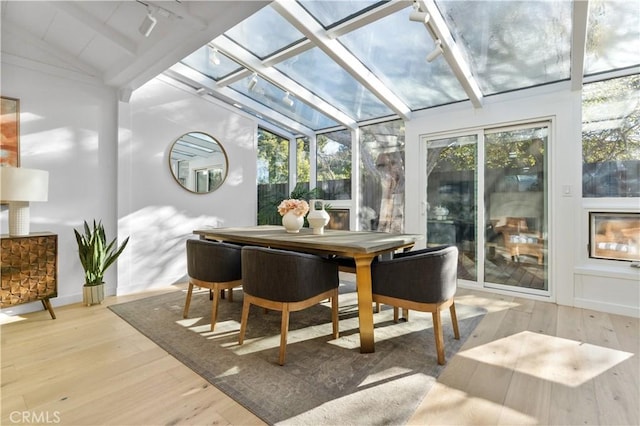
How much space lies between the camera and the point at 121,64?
3.10 meters

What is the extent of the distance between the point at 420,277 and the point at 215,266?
158 centimetres

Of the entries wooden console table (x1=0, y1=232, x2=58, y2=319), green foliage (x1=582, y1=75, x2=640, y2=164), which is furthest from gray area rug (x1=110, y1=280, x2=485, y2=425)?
green foliage (x1=582, y1=75, x2=640, y2=164)

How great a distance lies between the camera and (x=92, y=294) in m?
3.09

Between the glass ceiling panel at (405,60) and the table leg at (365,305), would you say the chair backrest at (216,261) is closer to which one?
the table leg at (365,305)

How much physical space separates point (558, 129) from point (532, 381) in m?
2.66

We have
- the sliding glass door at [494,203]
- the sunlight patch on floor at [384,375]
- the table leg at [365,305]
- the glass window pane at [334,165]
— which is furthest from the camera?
the glass window pane at [334,165]

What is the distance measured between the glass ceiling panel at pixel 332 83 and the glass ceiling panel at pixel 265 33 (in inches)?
10.3

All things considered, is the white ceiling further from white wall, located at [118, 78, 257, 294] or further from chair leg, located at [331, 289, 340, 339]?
chair leg, located at [331, 289, 340, 339]

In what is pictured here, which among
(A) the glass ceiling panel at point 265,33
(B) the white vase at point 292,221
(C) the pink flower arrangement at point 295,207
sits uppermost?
(A) the glass ceiling panel at point 265,33

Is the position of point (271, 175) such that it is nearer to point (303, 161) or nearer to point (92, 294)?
point (303, 161)

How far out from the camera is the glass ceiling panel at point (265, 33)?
2.72 meters

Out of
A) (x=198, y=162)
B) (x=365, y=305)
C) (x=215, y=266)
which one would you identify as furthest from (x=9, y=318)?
(x=365, y=305)

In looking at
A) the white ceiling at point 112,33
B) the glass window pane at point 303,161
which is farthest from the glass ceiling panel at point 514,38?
the glass window pane at point 303,161

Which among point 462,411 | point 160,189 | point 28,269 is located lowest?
point 462,411
